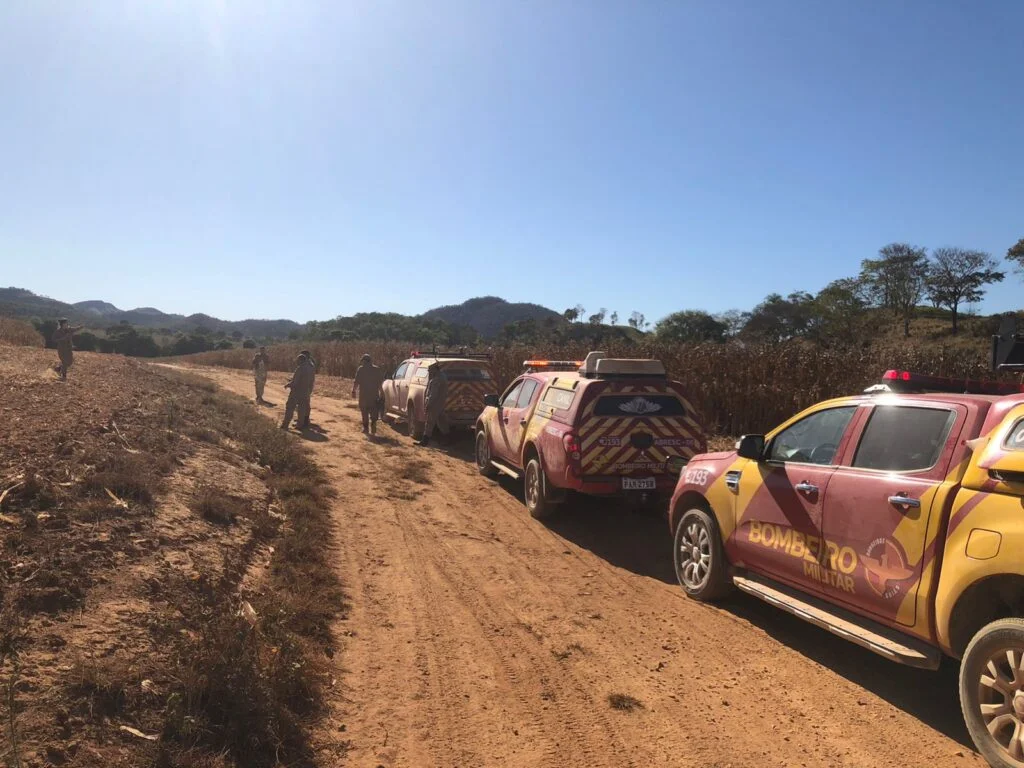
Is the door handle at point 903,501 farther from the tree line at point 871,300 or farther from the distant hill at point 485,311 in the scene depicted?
the distant hill at point 485,311

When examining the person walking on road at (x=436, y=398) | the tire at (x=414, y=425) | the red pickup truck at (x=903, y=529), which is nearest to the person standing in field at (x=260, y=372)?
the tire at (x=414, y=425)

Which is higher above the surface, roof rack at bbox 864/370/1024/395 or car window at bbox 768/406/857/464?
roof rack at bbox 864/370/1024/395

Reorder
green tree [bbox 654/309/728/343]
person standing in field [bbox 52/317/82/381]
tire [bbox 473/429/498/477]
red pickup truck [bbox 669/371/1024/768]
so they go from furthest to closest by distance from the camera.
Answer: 1. green tree [bbox 654/309/728/343]
2. person standing in field [bbox 52/317/82/381]
3. tire [bbox 473/429/498/477]
4. red pickup truck [bbox 669/371/1024/768]

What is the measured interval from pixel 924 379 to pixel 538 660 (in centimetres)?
328

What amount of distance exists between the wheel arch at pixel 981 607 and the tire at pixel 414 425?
12.5m

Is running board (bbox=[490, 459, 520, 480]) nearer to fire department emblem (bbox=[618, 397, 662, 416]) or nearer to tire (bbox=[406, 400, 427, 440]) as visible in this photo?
fire department emblem (bbox=[618, 397, 662, 416])

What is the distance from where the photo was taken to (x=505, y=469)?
10.3 meters

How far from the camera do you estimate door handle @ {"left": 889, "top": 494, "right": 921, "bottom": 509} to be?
393cm

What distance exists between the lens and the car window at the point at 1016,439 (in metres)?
3.48

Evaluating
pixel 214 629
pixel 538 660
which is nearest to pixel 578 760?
pixel 538 660

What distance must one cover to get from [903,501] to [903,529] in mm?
162

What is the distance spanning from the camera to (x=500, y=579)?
6586 mm

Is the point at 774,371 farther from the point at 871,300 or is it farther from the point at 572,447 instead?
the point at 871,300

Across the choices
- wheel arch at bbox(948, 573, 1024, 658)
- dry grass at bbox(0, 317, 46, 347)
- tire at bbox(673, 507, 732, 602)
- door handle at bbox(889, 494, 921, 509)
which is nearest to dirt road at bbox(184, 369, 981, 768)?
tire at bbox(673, 507, 732, 602)
